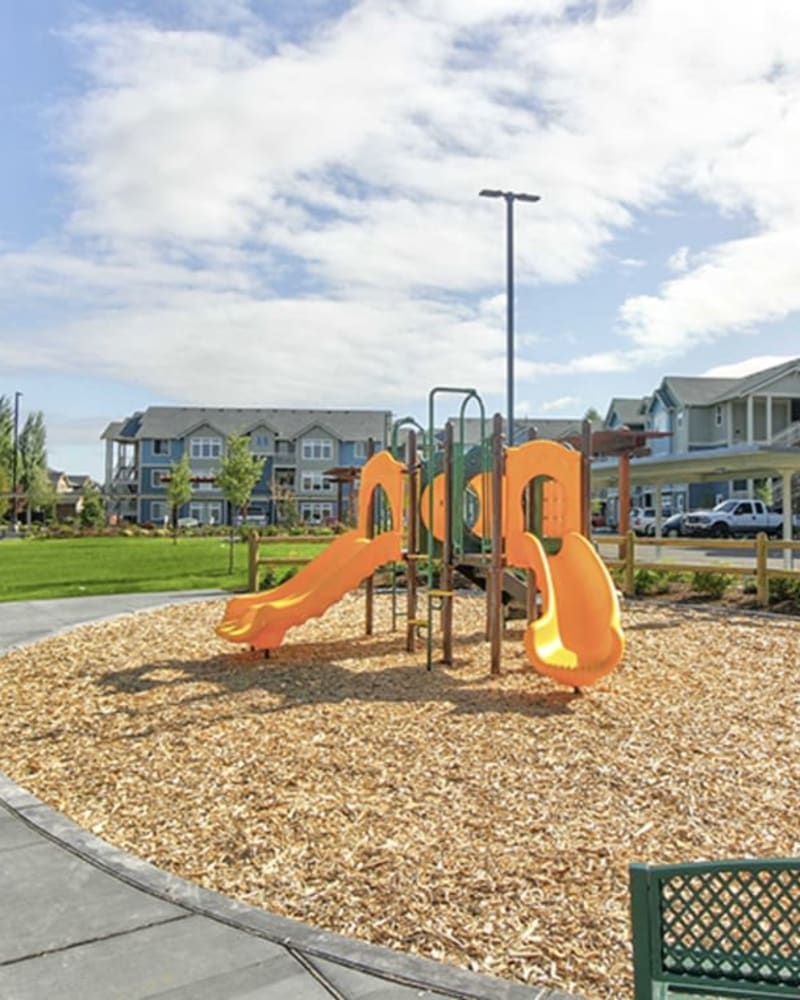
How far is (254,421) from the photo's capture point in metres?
66.7

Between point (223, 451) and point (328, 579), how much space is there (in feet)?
187

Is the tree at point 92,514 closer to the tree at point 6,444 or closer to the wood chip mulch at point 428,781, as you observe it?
the tree at point 6,444

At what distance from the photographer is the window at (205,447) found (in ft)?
217

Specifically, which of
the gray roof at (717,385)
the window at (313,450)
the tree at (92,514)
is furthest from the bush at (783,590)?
the window at (313,450)

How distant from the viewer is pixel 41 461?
2655 inches

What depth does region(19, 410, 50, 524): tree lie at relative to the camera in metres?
59.2

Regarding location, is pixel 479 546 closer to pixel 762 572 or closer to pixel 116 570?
pixel 762 572

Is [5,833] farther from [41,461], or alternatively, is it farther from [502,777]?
[41,461]

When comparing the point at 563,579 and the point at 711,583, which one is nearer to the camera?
the point at 563,579

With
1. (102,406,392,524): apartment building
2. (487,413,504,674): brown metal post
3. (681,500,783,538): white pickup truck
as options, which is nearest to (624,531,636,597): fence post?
(487,413,504,674): brown metal post

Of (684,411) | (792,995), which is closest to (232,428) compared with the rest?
(684,411)

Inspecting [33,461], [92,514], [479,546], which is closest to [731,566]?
[479,546]

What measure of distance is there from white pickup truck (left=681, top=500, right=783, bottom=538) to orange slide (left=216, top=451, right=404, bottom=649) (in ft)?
100.0

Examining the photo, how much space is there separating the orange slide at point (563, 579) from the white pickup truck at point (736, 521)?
30680 mm
